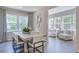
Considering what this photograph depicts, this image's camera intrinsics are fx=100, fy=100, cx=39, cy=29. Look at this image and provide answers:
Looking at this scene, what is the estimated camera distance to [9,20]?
7.14ft

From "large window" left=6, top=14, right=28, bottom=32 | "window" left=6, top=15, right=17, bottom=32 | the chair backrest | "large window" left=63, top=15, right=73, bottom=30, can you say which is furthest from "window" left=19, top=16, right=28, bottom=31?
"large window" left=63, top=15, right=73, bottom=30

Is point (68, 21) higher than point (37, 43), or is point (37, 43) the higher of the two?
point (68, 21)

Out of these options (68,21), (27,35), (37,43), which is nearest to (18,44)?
(27,35)

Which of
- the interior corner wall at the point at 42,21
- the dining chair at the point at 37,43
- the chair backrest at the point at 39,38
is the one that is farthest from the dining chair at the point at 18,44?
the interior corner wall at the point at 42,21

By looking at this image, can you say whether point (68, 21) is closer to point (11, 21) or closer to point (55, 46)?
point (55, 46)

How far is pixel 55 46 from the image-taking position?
2.21 m

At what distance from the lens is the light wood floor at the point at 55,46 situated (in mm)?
2037

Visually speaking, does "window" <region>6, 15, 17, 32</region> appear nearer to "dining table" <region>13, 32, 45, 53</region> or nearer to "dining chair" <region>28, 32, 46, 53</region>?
"dining table" <region>13, 32, 45, 53</region>

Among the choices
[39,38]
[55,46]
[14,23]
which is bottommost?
[55,46]

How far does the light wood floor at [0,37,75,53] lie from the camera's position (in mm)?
2037

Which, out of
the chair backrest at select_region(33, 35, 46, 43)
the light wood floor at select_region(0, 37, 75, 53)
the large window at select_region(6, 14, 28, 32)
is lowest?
the light wood floor at select_region(0, 37, 75, 53)
